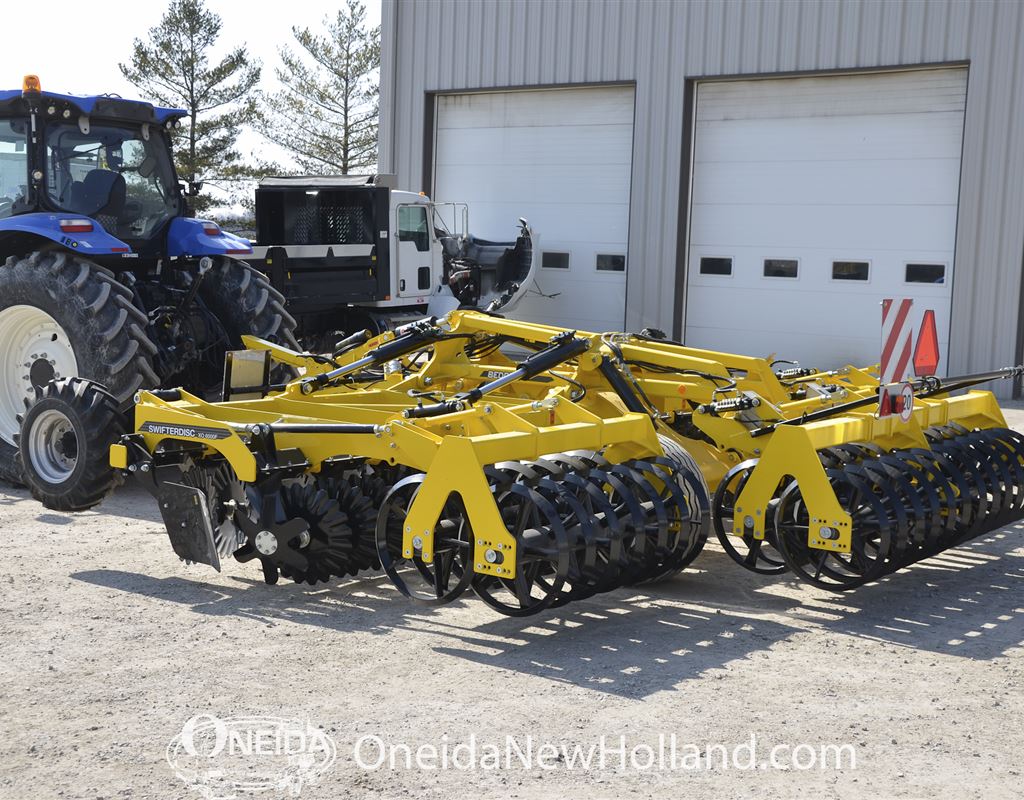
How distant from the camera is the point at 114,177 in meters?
8.73

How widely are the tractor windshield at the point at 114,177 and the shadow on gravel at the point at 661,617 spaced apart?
328 cm

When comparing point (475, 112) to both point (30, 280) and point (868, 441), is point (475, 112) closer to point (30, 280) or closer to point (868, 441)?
point (30, 280)

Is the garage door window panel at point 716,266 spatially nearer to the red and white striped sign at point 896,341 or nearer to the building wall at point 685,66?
the building wall at point 685,66

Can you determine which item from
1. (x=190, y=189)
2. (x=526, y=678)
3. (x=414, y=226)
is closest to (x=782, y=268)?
(x=414, y=226)

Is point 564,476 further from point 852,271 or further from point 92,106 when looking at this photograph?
point 852,271

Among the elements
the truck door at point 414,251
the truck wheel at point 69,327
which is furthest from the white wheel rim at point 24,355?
the truck door at point 414,251

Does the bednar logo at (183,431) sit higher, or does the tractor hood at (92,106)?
the tractor hood at (92,106)

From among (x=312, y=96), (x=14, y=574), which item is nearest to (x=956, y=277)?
(x=14, y=574)

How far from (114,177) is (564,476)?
471 centimetres

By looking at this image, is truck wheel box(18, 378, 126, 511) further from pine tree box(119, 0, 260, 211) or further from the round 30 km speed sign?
pine tree box(119, 0, 260, 211)

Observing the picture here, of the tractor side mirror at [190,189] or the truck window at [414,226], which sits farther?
the truck window at [414,226]

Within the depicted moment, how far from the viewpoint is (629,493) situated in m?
5.48

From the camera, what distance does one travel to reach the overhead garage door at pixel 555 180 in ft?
56.1

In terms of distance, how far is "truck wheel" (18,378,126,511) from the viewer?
6648mm
